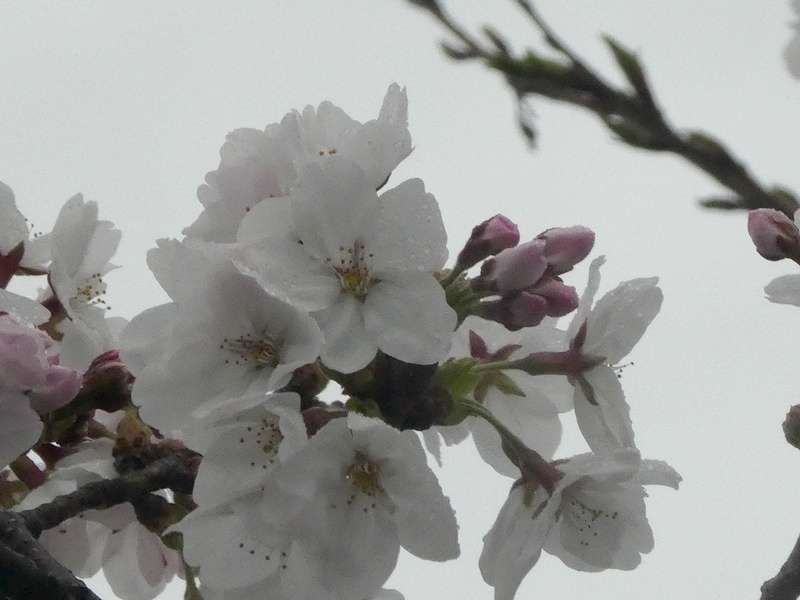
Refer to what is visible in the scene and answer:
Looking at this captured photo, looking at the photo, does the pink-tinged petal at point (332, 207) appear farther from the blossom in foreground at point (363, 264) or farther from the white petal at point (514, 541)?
the white petal at point (514, 541)

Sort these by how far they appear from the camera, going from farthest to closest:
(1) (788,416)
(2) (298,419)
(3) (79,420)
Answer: (3) (79,420), (1) (788,416), (2) (298,419)

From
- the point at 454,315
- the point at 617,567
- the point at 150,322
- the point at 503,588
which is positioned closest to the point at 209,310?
the point at 150,322

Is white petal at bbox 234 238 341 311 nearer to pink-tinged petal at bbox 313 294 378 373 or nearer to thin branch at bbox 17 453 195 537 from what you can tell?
pink-tinged petal at bbox 313 294 378 373

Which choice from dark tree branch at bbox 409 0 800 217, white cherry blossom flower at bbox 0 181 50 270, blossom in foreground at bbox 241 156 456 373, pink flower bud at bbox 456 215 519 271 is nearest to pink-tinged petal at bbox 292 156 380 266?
blossom in foreground at bbox 241 156 456 373

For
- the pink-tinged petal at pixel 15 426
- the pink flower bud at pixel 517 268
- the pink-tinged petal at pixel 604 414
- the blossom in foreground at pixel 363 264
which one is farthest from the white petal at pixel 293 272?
the pink-tinged petal at pixel 604 414

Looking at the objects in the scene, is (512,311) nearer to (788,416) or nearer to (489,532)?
(489,532)

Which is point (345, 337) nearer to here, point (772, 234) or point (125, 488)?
point (125, 488)
